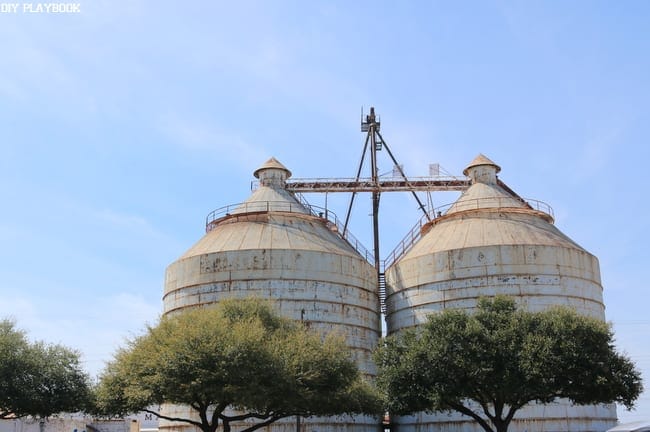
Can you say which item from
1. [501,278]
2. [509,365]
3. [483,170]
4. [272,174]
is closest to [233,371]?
[509,365]

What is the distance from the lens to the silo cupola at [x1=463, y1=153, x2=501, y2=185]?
178ft

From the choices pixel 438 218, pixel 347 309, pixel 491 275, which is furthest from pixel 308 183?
pixel 491 275

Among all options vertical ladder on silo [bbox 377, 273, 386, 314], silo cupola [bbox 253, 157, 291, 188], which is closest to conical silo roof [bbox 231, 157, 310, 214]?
silo cupola [bbox 253, 157, 291, 188]

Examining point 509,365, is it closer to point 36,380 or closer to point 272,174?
point 36,380

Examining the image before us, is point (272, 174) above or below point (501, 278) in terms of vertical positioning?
above

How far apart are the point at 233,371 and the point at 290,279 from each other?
15.2 metres

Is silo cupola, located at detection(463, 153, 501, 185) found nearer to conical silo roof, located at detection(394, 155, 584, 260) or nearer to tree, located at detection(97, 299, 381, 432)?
conical silo roof, located at detection(394, 155, 584, 260)

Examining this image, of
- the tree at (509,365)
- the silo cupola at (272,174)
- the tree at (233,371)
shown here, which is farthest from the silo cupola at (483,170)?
the tree at (233,371)

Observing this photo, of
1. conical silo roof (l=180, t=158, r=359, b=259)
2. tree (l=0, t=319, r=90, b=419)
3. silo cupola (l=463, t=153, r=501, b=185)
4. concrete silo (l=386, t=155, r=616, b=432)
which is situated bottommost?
tree (l=0, t=319, r=90, b=419)

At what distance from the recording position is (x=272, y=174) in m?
55.5

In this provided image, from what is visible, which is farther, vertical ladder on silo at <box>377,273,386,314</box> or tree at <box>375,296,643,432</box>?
vertical ladder on silo at <box>377,273,386,314</box>

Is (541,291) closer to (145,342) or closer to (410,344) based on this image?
(410,344)

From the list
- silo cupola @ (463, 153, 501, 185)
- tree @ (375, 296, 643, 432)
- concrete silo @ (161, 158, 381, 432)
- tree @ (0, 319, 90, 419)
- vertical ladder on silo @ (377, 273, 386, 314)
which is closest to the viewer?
tree @ (375, 296, 643, 432)

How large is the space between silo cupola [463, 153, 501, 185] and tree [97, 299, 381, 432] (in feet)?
79.1
